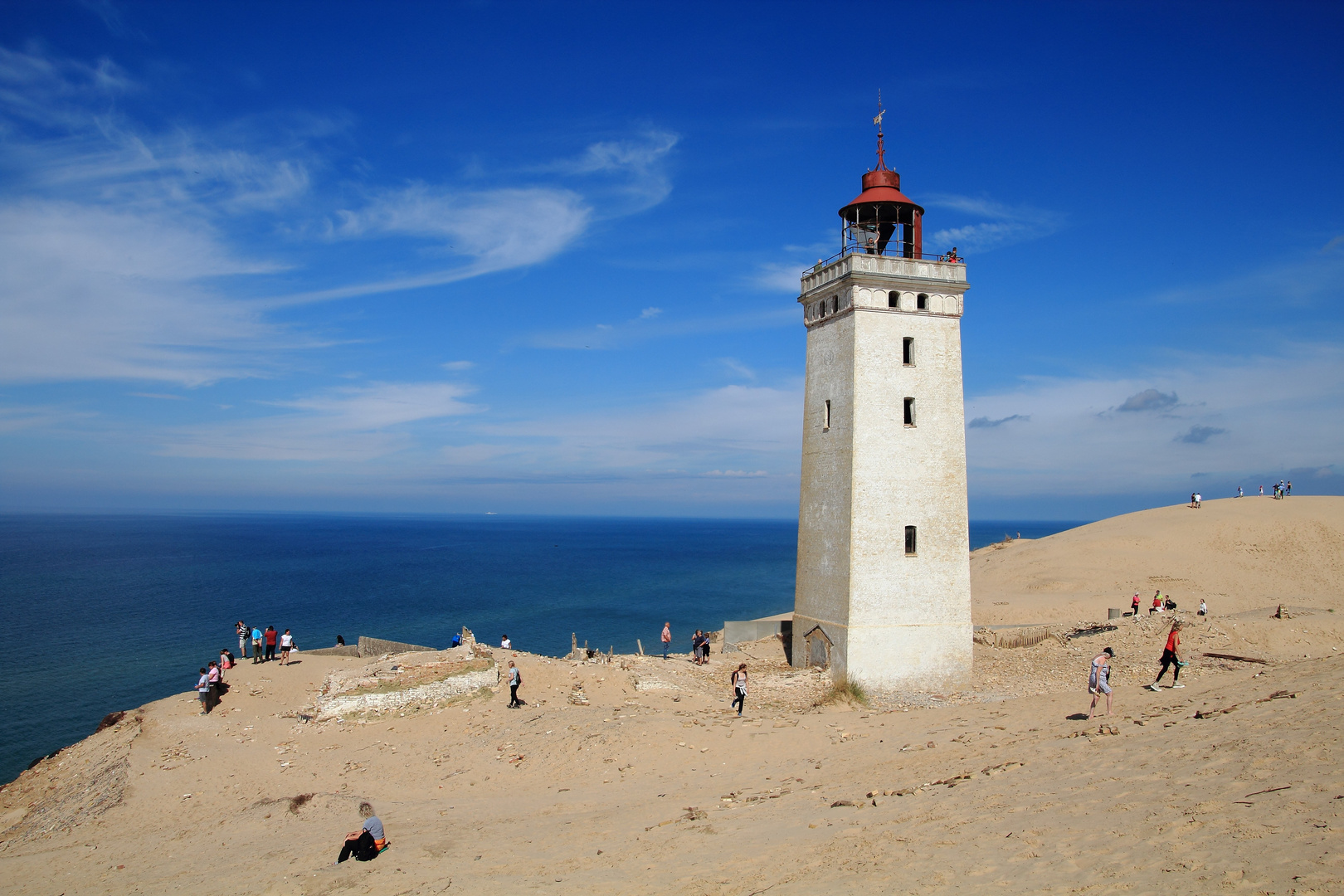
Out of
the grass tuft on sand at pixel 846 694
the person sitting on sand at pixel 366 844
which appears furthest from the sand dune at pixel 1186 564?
the person sitting on sand at pixel 366 844

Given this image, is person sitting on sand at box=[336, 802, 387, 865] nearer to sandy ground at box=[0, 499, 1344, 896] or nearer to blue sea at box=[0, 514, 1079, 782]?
sandy ground at box=[0, 499, 1344, 896]

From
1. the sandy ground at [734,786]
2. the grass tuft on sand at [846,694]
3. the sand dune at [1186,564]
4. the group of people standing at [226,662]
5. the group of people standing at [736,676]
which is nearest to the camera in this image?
the sandy ground at [734,786]

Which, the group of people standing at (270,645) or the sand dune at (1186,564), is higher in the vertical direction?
the sand dune at (1186,564)

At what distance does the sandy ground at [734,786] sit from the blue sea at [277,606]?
1447 centimetres

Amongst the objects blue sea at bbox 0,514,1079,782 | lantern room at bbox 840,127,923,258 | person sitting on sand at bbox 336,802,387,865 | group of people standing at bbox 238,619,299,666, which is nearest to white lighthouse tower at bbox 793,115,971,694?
lantern room at bbox 840,127,923,258

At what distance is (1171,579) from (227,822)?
4144cm

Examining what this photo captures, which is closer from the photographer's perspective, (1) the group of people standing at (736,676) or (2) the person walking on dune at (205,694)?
(1) the group of people standing at (736,676)

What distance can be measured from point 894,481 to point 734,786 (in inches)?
495

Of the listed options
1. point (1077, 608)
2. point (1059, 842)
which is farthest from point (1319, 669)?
point (1077, 608)

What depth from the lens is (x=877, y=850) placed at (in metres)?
9.80

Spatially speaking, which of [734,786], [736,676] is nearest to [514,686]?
[736,676]

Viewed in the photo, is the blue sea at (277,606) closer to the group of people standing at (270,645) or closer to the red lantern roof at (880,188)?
the group of people standing at (270,645)

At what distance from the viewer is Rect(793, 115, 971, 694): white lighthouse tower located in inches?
950

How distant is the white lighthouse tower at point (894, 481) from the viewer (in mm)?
24141
